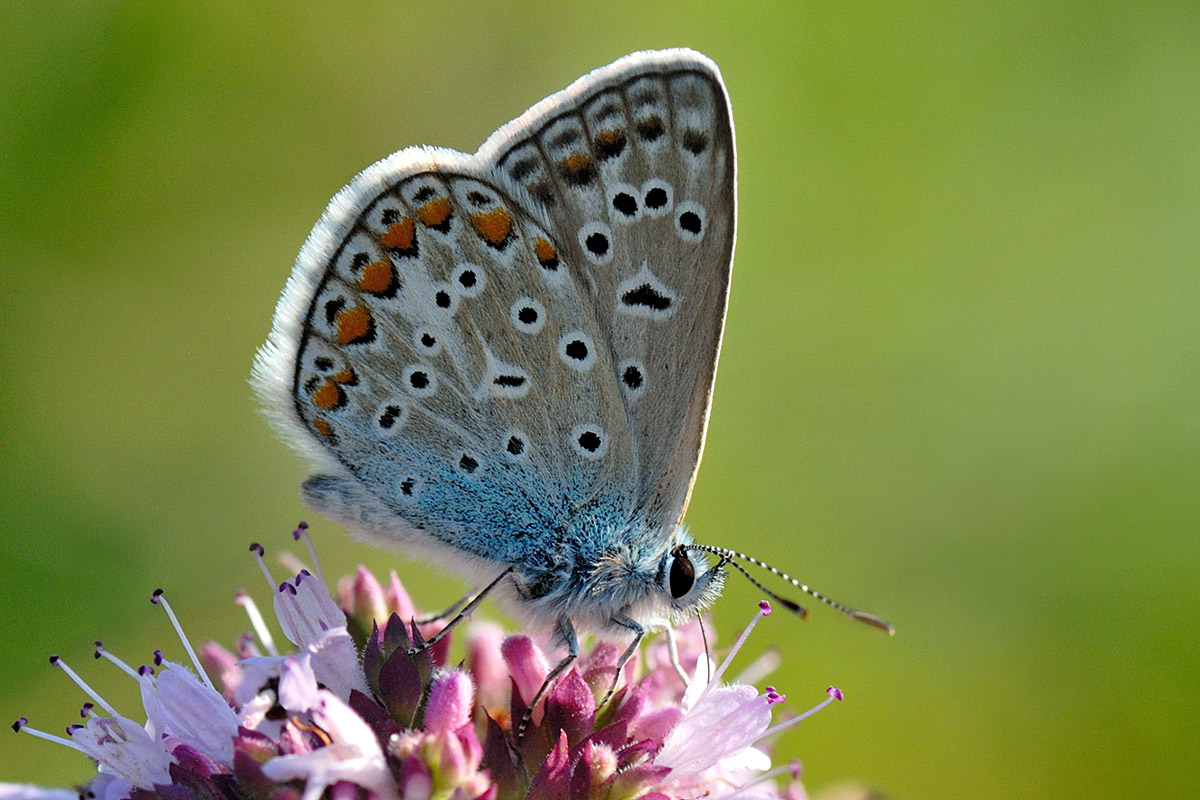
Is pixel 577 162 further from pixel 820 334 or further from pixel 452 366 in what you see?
pixel 820 334

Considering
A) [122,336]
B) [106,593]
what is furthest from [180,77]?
[106,593]

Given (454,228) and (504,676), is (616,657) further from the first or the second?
(454,228)

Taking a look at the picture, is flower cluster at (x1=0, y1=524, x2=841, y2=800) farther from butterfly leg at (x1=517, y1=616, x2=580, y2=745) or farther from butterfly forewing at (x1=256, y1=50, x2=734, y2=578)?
butterfly forewing at (x1=256, y1=50, x2=734, y2=578)

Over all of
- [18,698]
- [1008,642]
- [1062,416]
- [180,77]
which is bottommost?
[18,698]

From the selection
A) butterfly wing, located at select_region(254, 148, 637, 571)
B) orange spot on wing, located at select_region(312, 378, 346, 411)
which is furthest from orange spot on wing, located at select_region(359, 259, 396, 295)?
orange spot on wing, located at select_region(312, 378, 346, 411)

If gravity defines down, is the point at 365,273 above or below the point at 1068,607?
above
